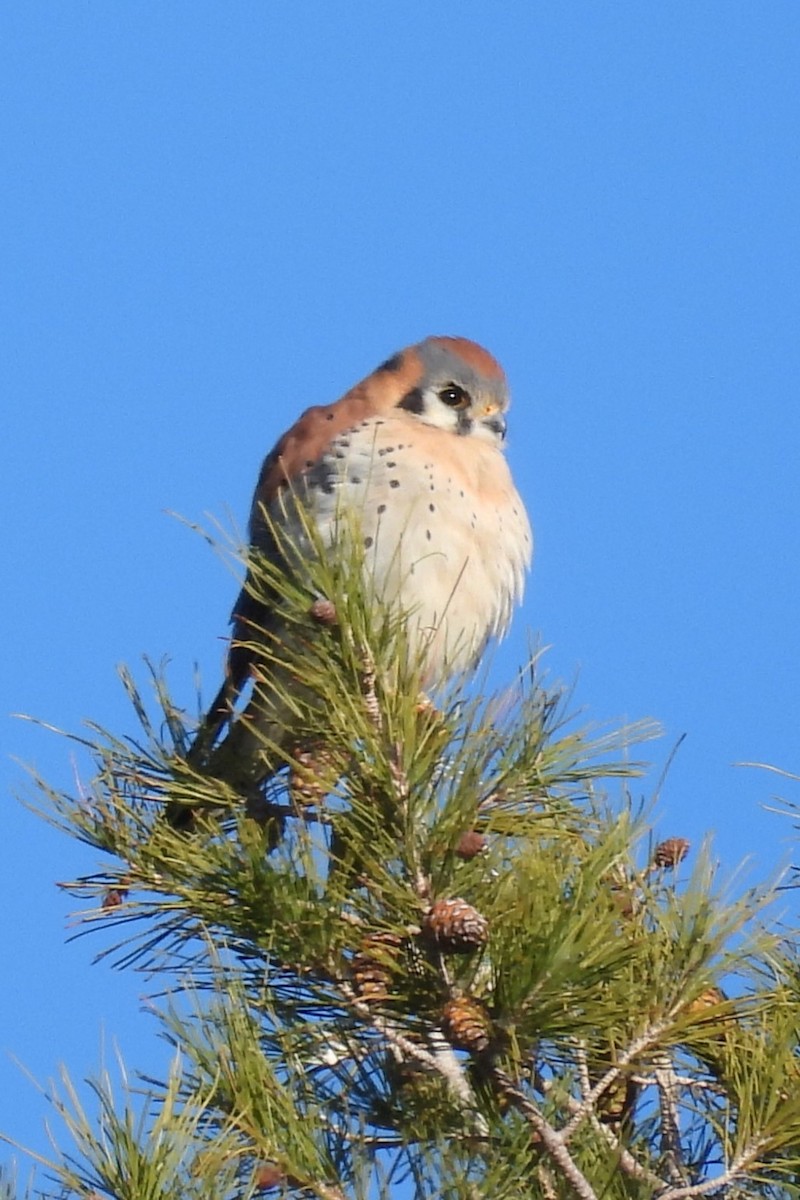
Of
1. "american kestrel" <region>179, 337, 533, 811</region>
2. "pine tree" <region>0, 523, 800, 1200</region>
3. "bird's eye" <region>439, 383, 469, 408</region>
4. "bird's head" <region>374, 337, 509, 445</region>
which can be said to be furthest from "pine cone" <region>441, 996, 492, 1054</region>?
"bird's eye" <region>439, 383, 469, 408</region>

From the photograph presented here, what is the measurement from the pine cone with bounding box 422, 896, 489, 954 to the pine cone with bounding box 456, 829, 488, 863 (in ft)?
0.41

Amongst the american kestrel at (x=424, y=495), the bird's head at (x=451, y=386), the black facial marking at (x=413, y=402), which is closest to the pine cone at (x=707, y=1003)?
the american kestrel at (x=424, y=495)

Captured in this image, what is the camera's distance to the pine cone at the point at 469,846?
8.63 ft

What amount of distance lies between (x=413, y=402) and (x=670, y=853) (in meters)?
2.65

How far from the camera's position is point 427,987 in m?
2.52

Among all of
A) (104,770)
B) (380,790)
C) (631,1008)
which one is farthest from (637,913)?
(104,770)

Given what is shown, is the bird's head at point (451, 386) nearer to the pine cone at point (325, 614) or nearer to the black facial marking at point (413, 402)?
the black facial marking at point (413, 402)

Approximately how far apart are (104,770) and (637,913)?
1.05m

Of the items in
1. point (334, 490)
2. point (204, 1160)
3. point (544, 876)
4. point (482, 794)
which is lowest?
point (204, 1160)

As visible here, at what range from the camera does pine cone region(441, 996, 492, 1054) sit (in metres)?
2.47

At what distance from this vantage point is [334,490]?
4699 mm

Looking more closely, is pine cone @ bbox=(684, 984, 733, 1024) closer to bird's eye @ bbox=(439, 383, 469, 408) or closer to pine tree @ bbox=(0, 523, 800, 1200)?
pine tree @ bbox=(0, 523, 800, 1200)

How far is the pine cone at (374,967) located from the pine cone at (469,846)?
0.50 ft

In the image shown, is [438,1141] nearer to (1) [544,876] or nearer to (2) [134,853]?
(1) [544,876]
